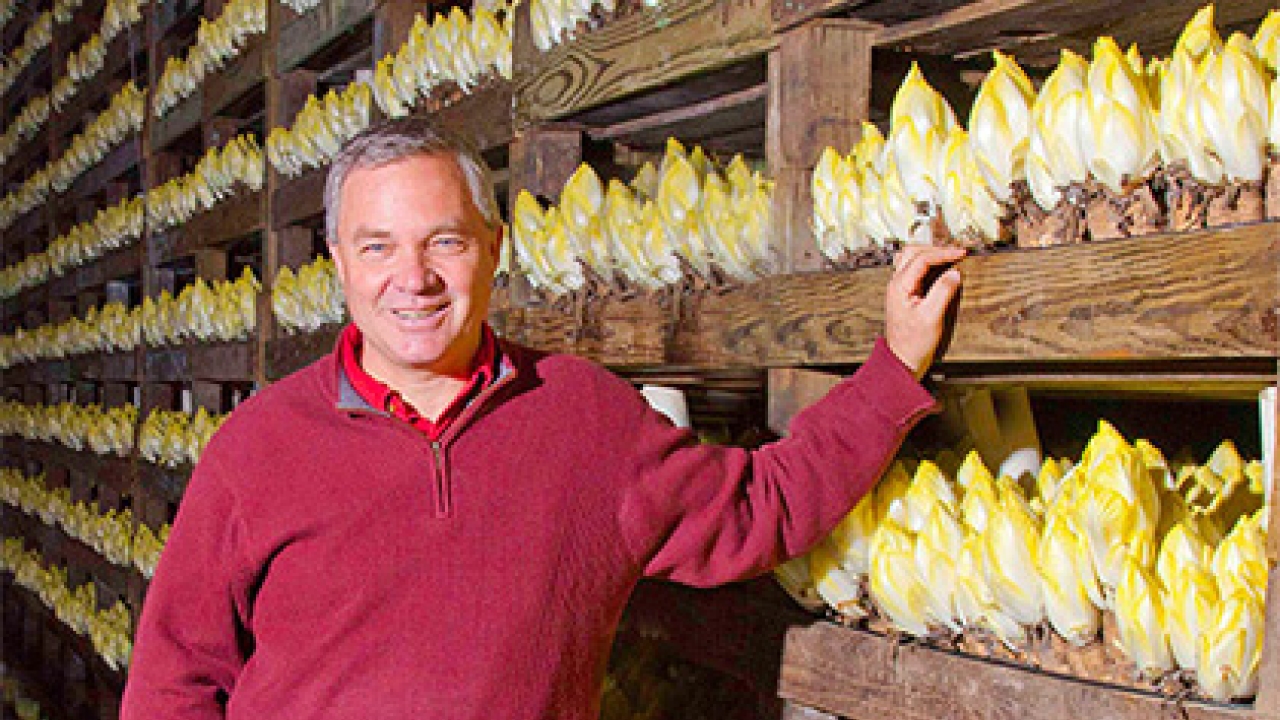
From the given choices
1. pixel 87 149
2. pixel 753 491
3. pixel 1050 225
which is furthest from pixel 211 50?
pixel 1050 225

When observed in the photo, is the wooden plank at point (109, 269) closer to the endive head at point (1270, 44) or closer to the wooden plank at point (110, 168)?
the wooden plank at point (110, 168)

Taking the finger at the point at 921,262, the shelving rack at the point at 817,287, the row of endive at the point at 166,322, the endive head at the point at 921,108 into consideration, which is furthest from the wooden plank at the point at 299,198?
the finger at the point at 921,262

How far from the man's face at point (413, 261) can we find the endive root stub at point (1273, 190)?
903 millimetres

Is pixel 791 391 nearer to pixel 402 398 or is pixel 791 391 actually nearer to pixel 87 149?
pixel 402 398

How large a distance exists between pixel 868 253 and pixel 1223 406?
101cm

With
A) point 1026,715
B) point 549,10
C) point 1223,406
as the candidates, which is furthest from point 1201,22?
point 549,10

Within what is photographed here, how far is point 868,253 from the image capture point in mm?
1769

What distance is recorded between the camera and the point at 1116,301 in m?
1.36

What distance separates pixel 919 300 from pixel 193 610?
3.15 ft

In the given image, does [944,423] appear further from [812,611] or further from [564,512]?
[564,512]

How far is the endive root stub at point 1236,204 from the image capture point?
1.32m

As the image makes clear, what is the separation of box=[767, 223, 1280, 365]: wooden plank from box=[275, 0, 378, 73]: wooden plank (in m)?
2.28

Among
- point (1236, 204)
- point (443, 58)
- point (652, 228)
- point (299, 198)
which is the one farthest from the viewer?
point (299, 198)

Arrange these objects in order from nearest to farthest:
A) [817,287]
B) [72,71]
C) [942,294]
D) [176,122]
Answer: [942,294] < [817,287] < [176,122] < [72,71]
